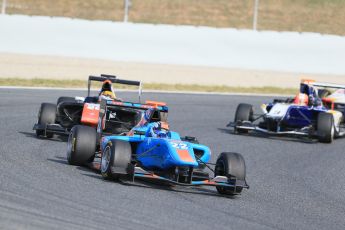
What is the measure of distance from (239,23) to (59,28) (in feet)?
40.0

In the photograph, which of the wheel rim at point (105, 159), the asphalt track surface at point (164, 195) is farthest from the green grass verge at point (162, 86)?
the wheel rim at point (105, 159)

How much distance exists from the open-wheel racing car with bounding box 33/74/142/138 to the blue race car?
2655 mm

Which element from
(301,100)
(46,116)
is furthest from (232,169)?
(301,100)

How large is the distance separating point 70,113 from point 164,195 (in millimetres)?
6185

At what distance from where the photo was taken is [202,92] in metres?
30.1

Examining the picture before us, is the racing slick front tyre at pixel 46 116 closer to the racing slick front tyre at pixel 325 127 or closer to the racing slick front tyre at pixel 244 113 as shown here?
the racing slick front tyre at pixel 244 113

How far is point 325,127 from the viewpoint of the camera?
67.3 feet

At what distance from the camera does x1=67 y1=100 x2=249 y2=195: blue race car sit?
12.1m

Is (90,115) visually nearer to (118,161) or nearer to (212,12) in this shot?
(118,161)

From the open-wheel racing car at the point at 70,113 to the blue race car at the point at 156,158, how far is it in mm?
2655

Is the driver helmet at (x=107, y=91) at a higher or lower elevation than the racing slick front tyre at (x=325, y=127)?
higher

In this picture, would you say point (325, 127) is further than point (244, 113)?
No

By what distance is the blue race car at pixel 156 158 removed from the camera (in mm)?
12086

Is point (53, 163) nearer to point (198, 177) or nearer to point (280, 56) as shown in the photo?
point (198, 177)
